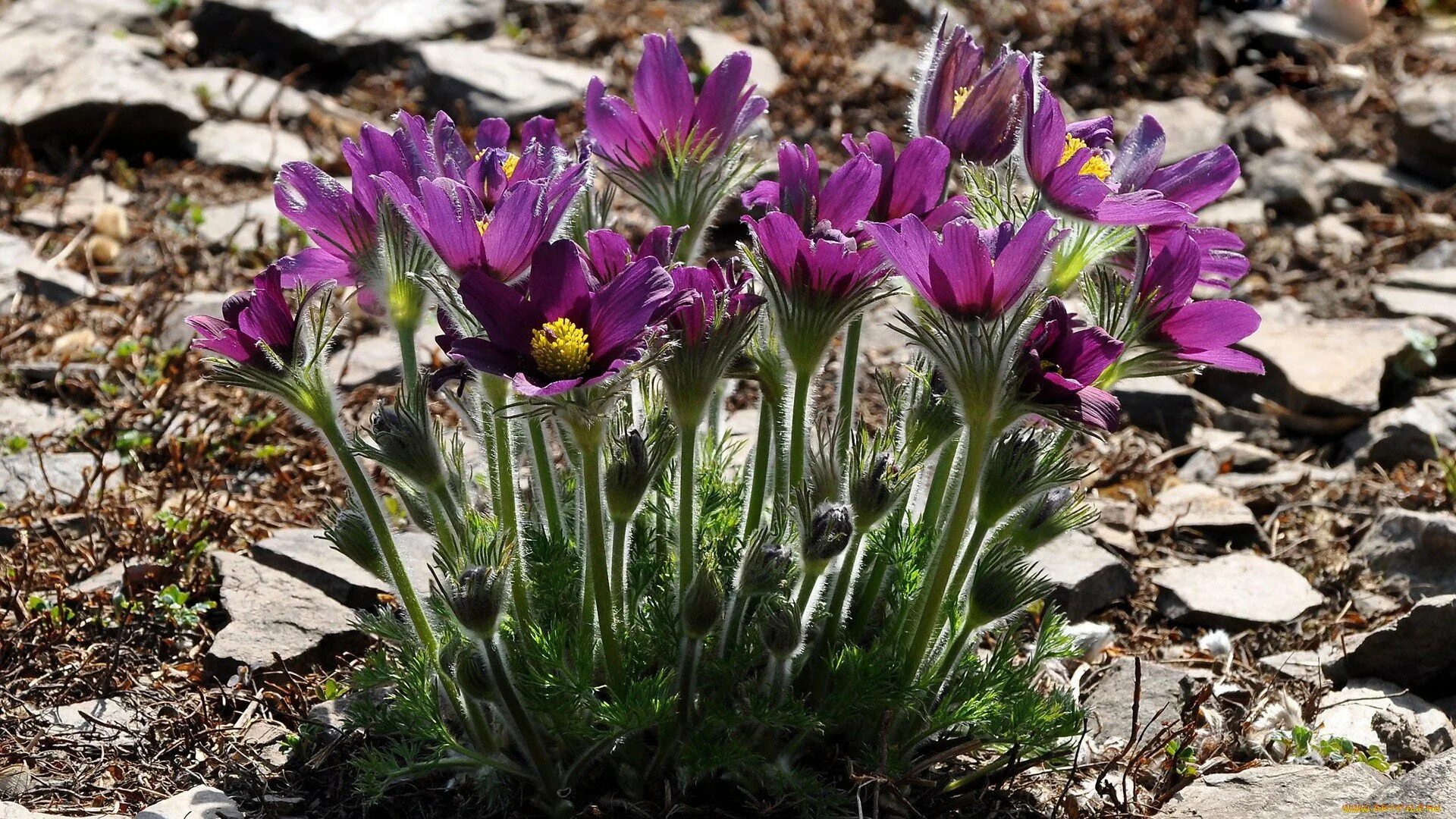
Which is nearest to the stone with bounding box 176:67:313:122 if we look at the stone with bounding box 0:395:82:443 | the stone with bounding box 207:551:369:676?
the stone with bounding box 0:395:82:443

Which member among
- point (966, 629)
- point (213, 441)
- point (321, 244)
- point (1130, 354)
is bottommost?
point (213, 441)

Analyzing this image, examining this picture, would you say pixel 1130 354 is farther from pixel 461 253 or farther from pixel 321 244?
pixel 321 244

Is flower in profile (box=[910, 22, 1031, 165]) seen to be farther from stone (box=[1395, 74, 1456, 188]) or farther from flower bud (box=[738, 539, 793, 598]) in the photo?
stone (box=[1395, 74, 1456, 188])

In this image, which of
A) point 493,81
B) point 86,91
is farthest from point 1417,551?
point 86,91

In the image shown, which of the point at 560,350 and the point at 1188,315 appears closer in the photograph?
the point at 560,350

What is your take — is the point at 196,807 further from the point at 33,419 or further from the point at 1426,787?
the point at 1426,787

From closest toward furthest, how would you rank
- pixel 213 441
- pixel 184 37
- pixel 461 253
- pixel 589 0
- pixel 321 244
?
1. pixel 461 253
2. pixel 321 244
3. pixel 213 441
4. pixel 184 37
5. pixel 589 0

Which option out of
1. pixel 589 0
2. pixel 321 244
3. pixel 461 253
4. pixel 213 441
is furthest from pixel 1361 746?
pixel 589 0
